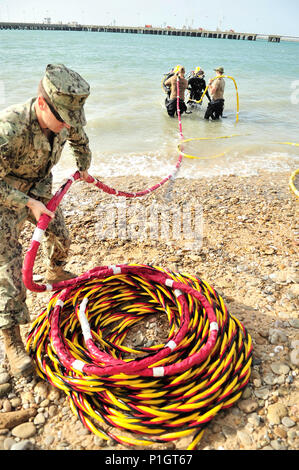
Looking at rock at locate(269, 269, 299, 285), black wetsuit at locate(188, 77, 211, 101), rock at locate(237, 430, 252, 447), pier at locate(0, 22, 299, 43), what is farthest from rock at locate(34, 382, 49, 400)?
pier at locate(0, 22, 299, 43)

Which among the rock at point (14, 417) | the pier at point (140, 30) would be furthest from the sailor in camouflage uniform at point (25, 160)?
the pier at point (140, 30)

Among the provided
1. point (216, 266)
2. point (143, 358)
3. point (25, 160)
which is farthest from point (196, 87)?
point (143, 358)

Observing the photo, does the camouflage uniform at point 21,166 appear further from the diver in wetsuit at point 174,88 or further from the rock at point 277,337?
the diver in wetsuit at point 174,88

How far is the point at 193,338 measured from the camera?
2480mm

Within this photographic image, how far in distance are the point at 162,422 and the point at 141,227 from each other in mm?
2649

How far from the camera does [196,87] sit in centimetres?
1138

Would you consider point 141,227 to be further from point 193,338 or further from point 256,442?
point 256,442

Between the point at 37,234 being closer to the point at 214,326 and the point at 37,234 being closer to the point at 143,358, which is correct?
the point at 143,358

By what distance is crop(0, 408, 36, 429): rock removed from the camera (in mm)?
2082

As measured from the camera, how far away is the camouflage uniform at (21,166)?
2.08 metres

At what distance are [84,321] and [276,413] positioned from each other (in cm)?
148

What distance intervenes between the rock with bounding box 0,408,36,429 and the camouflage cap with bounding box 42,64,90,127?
194cm

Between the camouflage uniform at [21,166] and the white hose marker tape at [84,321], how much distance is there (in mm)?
406
